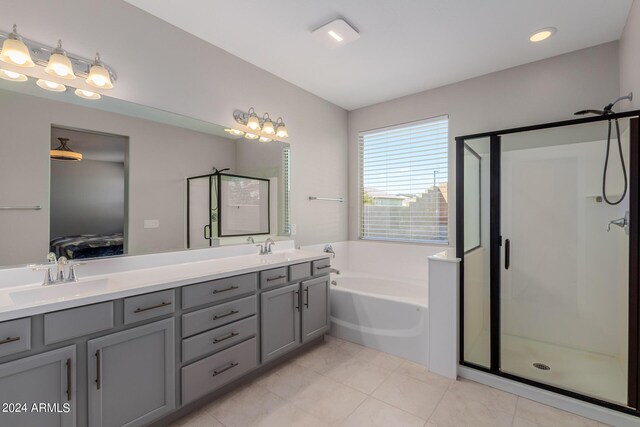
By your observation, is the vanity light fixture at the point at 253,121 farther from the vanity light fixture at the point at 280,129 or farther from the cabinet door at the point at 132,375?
the cabinet door at the point at 132,375

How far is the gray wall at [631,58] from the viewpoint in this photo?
6.13ft

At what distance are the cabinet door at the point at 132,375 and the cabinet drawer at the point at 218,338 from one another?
97 mm

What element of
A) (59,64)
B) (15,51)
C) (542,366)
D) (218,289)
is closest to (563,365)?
(542,366)

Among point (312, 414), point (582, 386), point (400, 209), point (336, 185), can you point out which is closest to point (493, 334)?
point (582, 386)

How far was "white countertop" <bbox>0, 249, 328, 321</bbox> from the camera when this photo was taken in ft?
4.12

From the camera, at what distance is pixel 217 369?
73.6 inches

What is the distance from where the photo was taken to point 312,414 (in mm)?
1824

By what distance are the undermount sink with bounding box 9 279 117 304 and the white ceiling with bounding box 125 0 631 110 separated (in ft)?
5.96

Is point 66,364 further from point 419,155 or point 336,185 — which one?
point 419,155

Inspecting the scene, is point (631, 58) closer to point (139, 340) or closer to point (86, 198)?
point (139, 340)

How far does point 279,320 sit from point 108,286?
1.16m

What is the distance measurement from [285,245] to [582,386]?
250 centimetres

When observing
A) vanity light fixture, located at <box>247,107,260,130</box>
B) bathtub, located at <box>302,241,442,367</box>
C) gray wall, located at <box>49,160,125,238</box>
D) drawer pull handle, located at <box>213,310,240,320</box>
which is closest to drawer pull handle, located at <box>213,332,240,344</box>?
drawer pull handle, located at <box>213,310,240,320</box>

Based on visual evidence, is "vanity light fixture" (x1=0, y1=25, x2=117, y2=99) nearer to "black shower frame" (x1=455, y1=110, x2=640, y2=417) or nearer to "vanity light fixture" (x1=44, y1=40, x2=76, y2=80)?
"vanity light fixture" (x1=44, y1=40, x2=76, y2=80)
